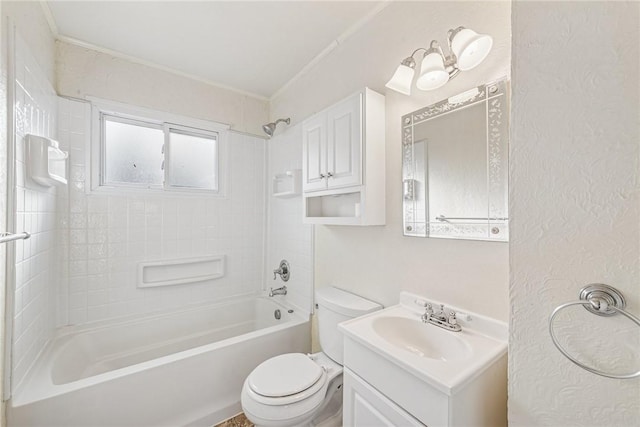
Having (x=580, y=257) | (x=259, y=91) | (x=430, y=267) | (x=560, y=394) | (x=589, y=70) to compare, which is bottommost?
(x=560, y=394)

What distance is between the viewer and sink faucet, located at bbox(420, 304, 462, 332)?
112 cm

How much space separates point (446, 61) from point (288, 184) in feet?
4.94

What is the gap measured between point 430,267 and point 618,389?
74 cm

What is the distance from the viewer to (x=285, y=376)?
1.35 meters

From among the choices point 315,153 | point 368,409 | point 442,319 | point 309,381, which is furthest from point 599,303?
point 315,153

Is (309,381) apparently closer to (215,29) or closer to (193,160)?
(193,160)

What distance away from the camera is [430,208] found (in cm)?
129

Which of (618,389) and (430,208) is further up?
(430,208)

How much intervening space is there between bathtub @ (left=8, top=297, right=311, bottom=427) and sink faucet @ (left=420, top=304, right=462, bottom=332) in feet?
3.62

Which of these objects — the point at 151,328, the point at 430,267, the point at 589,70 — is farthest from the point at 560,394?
the point at 151,328

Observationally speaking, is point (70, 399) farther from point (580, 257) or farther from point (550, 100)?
point (550, 100)

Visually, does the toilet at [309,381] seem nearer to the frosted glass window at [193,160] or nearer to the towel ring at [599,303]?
the towel ring at [599,303]

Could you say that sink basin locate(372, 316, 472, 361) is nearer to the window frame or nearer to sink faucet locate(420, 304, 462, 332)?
sink faucet locate(420, 304, 462, 332)

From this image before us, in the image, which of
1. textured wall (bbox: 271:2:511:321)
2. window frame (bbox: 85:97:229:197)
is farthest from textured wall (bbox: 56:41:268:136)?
textured wall (bbox: 271:2:511:321)
